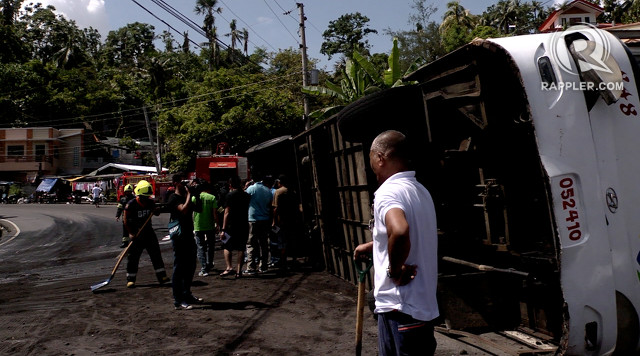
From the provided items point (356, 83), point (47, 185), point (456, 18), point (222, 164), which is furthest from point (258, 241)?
point (456, 18)

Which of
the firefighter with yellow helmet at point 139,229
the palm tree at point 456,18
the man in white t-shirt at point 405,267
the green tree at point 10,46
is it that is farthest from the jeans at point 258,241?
the green tree at point 10,46

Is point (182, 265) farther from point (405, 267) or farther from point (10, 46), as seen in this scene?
point (10, 46)

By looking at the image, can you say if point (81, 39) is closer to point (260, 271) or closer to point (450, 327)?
point (260, 271)

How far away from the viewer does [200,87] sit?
110 feet

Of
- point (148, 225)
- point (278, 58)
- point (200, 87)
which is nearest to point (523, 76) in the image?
point (148, 225)

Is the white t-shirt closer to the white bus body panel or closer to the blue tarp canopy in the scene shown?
the white bus body panel

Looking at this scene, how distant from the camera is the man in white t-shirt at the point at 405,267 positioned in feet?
8.88

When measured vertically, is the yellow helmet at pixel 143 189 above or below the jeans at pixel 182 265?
above

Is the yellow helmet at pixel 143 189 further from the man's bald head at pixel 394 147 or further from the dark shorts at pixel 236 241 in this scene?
the man's bald head at pixel 394 147

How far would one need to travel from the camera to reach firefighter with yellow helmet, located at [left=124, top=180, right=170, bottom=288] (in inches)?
353

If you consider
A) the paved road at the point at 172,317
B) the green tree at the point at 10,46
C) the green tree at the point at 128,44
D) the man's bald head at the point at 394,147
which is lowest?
the paved road at the point at 172,317

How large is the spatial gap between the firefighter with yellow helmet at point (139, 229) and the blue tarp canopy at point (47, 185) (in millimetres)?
41970

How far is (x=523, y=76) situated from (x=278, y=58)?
42.3 m

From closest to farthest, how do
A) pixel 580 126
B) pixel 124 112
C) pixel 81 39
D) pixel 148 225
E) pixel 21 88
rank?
pixel 580 126
pixel 148 225
pixel 21 88
pixel 124 112
pixel 81 39
